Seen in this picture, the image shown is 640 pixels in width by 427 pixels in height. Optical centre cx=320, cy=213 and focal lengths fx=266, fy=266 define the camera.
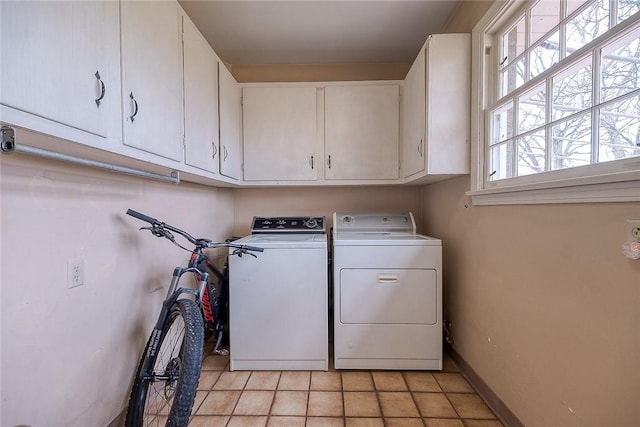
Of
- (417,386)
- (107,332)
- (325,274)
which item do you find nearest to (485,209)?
(325,274)

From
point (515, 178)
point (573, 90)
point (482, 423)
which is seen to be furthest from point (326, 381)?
point (573, 90)

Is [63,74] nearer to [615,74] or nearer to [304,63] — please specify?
[615,74]

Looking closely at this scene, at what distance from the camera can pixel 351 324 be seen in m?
1.87

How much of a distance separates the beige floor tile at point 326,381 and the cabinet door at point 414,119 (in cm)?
154

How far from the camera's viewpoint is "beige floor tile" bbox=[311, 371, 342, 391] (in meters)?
1.71

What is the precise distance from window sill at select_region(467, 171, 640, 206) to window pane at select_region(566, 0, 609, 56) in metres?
0.56

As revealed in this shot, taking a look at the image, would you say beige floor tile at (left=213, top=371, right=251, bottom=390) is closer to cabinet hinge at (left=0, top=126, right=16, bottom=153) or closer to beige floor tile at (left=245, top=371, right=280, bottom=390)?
beige floor tile at (left=245, top=371, right=280, bottom=390)

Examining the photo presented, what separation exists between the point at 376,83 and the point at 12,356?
8.64 feet

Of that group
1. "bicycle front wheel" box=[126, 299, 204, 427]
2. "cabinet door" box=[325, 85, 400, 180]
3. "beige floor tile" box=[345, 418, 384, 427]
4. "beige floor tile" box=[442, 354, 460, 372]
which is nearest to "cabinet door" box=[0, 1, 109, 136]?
"bicycle front wheel" box=[126, 299, 204, 427]

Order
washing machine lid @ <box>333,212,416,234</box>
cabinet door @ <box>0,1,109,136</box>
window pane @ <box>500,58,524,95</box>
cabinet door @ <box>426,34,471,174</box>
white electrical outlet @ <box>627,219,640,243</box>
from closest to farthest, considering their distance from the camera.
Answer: cabinet door @ <box>0,1,109,136</box> → white electrical outlet @ <box>627,219,640,243</box> → window pane @ <box>500,58,524,95</box> → cabinet door @ <box>426,34,471,174</box> → washing machine lid @ <box>333,212,416,234</box>

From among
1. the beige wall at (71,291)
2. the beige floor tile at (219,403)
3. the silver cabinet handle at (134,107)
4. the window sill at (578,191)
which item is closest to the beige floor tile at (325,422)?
the beige floor tile at (219,403)

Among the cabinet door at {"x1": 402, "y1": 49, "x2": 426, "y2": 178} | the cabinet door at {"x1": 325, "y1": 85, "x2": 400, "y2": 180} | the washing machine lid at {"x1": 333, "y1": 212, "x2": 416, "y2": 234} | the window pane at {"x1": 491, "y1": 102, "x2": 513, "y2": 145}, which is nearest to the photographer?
the window pane at {"x1": 491, "y1": 102, "x2": 513, "y2": 145}

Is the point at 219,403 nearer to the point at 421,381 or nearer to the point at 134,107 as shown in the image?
the point at 421,381

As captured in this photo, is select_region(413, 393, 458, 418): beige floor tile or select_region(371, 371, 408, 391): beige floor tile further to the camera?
select_region(371, 371, 408, 391): beige floor tile
